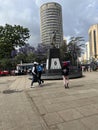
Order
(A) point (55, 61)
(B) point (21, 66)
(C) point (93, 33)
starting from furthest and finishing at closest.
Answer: (C) point (93, 33) < (B) point (21, 66) < (A) point (55, 61)

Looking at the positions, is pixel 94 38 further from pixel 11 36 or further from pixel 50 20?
pixel 11 36

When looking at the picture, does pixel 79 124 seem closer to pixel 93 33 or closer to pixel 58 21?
pixel 58 21

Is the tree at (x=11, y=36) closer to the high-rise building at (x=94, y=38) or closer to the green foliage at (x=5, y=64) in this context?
the green foliage at (x=5, y=64)

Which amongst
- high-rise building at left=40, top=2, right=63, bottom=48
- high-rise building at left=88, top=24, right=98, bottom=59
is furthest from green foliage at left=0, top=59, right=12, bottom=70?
high-rise building at left=88, top=24, right=98, bottom=59

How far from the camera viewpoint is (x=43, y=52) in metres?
75.4

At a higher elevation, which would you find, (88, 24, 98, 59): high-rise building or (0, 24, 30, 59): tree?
(88, 24, 98, 59): high-rise building

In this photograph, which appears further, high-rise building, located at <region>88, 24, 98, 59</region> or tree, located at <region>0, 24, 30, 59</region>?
high-rise building, located at <region>88, 24, 98, 59</region>

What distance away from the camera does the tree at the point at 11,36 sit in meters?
55.2

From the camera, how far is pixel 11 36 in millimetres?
56000

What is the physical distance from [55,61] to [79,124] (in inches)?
768

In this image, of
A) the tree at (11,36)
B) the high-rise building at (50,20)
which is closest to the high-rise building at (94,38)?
the high-rise building at (50,20)

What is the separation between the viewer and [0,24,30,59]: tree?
2175 inches

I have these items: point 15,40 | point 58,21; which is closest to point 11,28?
point 15,40

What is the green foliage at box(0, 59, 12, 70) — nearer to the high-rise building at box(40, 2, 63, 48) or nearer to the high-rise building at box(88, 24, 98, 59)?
the high-rise building at box(40, 2, 63, 48)
